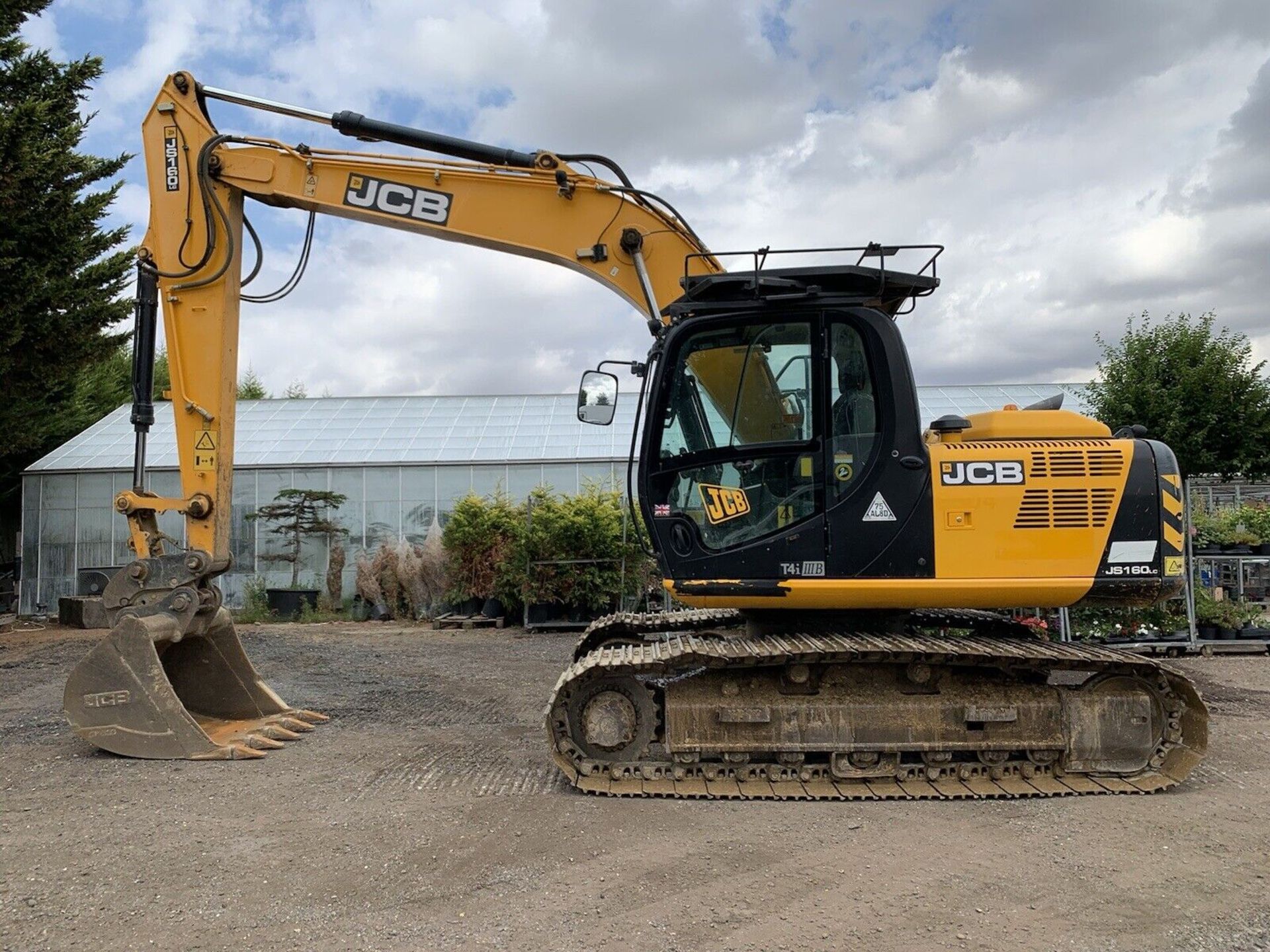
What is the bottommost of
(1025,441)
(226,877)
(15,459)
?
(226,877)

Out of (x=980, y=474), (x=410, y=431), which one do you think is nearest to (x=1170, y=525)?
(x=980, y=474)

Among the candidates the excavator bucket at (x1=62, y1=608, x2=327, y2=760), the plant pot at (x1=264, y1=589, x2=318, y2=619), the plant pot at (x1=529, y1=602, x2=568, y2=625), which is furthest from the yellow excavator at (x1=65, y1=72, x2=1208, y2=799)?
the plant pot at (x1=264, y1=589, x2=318, y2=619)

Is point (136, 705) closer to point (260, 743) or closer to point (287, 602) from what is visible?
point (260, 743)

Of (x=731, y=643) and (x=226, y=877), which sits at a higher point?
(x=731, y=643)

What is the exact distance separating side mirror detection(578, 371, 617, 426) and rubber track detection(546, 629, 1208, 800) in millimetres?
1504

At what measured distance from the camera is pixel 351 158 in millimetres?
7207

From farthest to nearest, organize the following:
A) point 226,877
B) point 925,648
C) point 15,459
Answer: point 15,459
point 925,648
point 226,877

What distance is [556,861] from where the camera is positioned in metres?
4.57

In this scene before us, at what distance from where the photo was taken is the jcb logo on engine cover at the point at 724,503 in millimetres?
5875

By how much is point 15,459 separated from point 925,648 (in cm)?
2244

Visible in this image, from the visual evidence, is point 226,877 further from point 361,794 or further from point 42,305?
point 42,305

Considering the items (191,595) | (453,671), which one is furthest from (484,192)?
(453,671)

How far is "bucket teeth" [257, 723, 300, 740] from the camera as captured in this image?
7082 mm

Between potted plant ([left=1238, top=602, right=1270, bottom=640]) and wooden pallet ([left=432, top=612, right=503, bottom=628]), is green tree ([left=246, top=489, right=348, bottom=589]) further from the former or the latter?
potted plant ([left=1238, top=602, right=1270, bottom=640])
